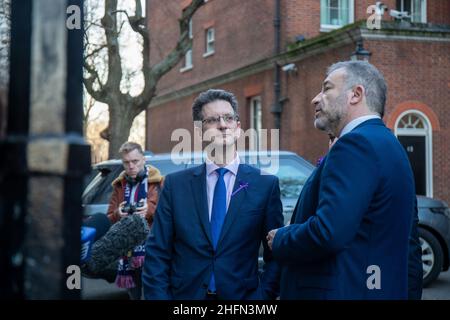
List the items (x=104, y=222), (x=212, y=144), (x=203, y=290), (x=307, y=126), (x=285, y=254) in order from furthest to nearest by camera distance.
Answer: (x=307, y=126), (x=104, y=222), (x=212, y=144), (x=203, y=290), (x=285, y=254)

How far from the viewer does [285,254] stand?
264cm

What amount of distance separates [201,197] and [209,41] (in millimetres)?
25643

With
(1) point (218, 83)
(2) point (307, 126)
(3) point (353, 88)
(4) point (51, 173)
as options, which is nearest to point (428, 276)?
(3) point (353, 88)

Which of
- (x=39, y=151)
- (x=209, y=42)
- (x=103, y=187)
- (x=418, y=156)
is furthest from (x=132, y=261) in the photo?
(x=209, y=42)

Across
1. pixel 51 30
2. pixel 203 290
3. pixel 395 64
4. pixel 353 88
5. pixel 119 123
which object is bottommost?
pixel 203 290

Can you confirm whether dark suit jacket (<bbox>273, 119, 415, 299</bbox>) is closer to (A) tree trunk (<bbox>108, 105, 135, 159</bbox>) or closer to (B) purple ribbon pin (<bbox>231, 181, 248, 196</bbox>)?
(B) purple ribbon pin (<bbox>231, 181, 248, 196</bbox>)

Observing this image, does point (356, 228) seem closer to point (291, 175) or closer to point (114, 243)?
point (114, 243)

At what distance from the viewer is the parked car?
8.52 m

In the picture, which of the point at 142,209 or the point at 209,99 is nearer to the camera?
the point at 209,99

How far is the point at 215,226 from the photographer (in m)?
3.17

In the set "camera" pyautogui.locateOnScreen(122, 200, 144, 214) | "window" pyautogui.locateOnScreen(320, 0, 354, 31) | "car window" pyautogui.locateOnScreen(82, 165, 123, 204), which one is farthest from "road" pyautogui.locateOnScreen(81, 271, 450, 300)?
"window" pyautogui.locateOnScreen(320, 0, 354, 31)

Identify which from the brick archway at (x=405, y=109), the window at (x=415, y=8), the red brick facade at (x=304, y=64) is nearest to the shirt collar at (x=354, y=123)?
the red brick facade at (x=304, y=64)

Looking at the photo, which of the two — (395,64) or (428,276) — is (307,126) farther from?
(428,276)
